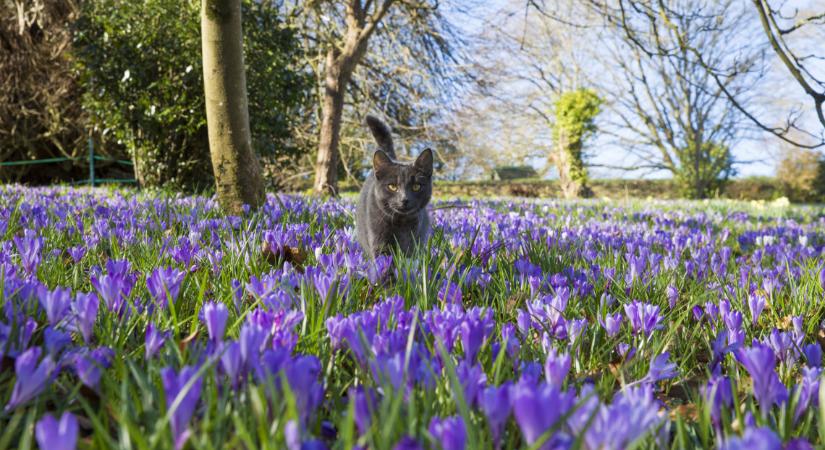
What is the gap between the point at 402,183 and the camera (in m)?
2.57

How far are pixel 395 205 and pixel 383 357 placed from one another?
1.64 metres

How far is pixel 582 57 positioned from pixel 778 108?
9.88m

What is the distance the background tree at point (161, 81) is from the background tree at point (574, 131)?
635 inches

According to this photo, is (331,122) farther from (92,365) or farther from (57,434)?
(57,434)

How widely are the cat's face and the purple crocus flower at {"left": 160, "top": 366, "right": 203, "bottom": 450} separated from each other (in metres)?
1.79

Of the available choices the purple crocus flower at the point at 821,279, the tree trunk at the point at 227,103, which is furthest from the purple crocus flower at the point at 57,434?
the tree trunk at the point at 227,103

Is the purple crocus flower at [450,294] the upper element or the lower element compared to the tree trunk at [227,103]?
lower

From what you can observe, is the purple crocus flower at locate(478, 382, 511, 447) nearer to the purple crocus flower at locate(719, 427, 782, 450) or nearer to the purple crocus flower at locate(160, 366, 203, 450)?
the purple crocus flower at locate(719, 427, 782, 450)

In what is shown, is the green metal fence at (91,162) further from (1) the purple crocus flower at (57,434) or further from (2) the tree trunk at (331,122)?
(1) the purple crocus flower at (57,434)

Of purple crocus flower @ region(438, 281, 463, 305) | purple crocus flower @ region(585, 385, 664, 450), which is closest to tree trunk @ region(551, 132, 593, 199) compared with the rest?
purple crocus flower @ region(438, 281, 463, 305)

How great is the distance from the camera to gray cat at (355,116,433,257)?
2566mm

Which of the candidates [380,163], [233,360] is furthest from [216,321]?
[380,163]

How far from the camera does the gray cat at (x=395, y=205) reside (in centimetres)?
257

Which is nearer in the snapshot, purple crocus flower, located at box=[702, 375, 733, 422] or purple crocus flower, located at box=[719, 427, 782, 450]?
purple crocus flower, located at box=[719, 427, 782, 450]
